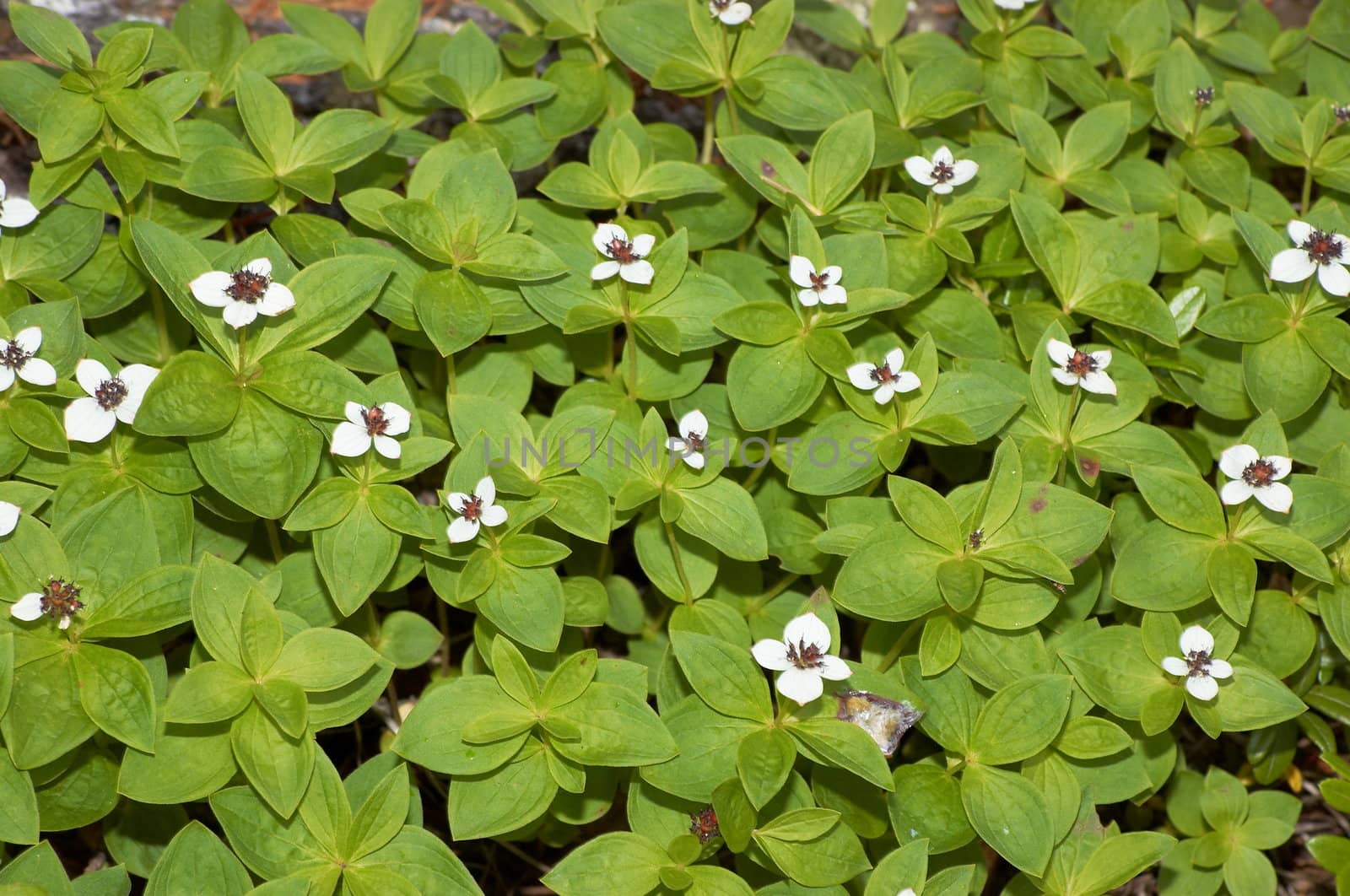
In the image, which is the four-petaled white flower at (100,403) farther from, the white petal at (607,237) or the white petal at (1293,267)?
the white petal at (1293,267)

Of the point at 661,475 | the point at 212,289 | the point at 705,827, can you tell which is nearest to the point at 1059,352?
the point at 661,475

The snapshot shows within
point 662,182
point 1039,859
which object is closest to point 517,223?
point 662,182

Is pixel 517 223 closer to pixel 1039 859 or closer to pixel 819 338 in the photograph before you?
pixel 819 338

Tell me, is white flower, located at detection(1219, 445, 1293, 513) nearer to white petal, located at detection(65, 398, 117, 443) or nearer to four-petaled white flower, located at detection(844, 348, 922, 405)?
four-petaled white flower, located at detection(844, 348, 922, 405)

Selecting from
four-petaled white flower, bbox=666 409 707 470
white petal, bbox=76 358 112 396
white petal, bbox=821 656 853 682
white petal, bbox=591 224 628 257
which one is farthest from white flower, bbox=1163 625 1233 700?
white petal, bbox=76 358 112 396

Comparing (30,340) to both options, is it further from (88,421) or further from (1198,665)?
(1198,665)
